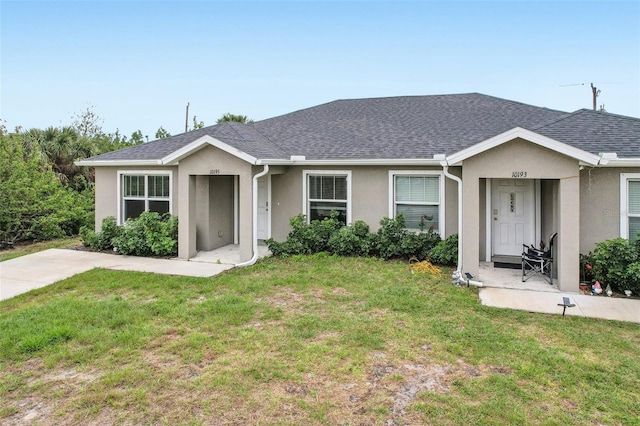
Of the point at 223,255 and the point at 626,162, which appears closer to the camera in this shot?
the point at 626,162

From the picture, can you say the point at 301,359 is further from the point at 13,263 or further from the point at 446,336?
the point at 13,263

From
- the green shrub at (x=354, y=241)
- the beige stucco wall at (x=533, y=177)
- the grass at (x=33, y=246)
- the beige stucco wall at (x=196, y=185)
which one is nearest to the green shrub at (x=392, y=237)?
the green shrub at (x=354, y=241)

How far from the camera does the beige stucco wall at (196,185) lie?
404 inches

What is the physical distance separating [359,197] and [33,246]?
10886 mm

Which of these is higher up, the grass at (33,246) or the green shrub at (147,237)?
the green shrub at (147,237)

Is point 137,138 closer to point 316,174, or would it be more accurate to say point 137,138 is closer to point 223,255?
point 223,255

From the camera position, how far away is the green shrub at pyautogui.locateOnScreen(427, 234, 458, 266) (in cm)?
964

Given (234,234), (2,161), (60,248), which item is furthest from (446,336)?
(2,161)

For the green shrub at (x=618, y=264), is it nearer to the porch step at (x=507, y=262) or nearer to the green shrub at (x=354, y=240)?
the porch step at (x=507, y=262)

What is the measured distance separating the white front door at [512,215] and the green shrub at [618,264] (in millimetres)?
2306

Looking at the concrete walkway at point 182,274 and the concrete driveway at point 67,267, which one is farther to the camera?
the concrete driveway at point 67,267

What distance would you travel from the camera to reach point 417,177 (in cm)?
1084

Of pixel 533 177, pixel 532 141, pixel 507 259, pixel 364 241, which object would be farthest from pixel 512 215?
pixel 364 241

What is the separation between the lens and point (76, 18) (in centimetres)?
1670
